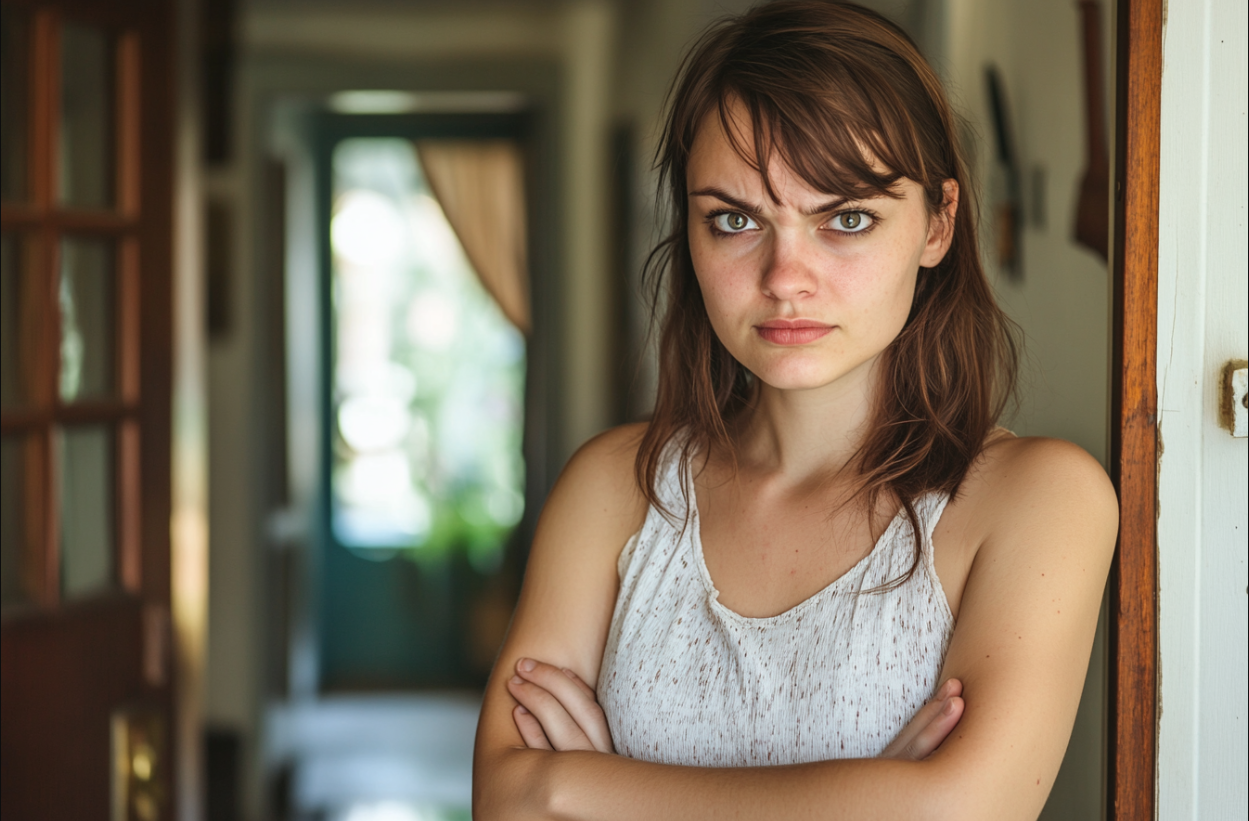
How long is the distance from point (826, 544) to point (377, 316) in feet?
15.3

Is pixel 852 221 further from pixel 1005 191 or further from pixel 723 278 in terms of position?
pixel 1005 191

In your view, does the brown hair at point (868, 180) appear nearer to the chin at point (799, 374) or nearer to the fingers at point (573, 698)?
the chin at point (799, 374)

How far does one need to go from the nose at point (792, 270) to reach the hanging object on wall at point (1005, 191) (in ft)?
2.57

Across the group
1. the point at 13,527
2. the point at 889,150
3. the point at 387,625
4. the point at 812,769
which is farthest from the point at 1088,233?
the point at 387,625

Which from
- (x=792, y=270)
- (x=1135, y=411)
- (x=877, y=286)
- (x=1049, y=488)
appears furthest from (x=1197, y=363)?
(x=792, y=270)

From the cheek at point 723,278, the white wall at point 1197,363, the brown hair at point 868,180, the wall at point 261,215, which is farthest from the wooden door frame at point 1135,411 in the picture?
the wall at point 261,215

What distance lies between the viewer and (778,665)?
1.21 metres

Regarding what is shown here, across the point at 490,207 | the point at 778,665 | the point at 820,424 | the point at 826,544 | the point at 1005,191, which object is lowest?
the point at 778,665

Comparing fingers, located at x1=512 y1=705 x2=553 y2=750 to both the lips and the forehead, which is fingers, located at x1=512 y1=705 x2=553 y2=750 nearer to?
the lips

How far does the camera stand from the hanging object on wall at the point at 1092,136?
146 centimetres

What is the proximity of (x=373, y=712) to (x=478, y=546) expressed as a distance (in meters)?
0.95

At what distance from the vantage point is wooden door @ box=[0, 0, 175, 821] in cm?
223

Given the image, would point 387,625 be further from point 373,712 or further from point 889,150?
point 889,150

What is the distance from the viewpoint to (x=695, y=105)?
125cm
